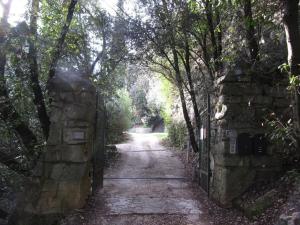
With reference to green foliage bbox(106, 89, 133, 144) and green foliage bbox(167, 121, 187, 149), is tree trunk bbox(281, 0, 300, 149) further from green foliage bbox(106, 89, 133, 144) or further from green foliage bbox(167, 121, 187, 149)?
green foliage bbox(106, 89, 133, 144)

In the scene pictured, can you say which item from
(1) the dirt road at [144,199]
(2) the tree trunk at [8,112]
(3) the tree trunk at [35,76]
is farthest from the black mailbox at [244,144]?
(2) the tree trunk at [8,112]

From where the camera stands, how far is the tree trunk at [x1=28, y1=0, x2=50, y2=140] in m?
6.41

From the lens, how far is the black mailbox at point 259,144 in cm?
603

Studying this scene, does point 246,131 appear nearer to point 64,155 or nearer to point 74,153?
point 74,153

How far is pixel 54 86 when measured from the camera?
20.2 ft

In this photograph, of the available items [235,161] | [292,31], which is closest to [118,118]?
[235,161]

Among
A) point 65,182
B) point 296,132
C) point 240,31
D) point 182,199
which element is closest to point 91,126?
point 65,182

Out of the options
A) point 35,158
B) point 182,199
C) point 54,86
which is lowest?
point 182,199

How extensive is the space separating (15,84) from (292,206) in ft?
16.6

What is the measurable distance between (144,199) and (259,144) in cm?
242

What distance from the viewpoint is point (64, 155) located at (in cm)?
602

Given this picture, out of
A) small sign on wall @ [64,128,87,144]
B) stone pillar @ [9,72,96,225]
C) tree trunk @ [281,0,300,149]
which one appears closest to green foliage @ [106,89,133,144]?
stone pillar @ [9,72,96,225]

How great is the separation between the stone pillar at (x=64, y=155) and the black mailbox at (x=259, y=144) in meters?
2.84

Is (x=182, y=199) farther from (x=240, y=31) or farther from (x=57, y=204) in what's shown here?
(x=240, y=31)
